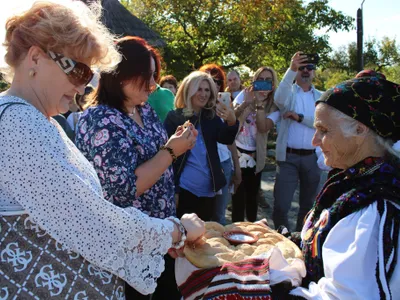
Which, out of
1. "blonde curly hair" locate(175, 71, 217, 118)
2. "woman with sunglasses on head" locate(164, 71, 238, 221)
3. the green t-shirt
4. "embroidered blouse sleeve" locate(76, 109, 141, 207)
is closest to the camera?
"embroidered blouse sleeve" locate(76, 109, 141, 207)

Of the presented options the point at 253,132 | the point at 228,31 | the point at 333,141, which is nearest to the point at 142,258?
the point at 333,141

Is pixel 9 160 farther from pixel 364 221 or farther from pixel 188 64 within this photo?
pixel 188 64

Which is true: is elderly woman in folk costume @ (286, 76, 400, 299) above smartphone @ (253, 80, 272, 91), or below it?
above

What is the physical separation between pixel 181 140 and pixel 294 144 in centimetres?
251

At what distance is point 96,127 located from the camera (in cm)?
183

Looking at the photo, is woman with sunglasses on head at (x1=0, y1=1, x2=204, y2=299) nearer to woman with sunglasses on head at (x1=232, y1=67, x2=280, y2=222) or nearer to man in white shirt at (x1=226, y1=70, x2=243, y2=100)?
woman with sunglasses on head at (x1=232, y1=67, x2=280, y2=222)

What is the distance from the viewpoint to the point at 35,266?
1148 mm

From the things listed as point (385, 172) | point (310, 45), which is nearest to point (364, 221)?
point (385, 172)

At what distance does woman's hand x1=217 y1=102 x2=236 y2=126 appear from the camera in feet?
11.4

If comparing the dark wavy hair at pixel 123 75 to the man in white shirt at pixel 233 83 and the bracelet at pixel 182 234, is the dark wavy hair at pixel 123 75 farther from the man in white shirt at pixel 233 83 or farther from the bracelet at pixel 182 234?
the man in white shirt at pixel 233 83

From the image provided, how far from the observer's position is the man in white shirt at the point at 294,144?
425cm

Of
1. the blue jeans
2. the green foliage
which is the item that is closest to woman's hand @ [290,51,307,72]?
the blue jeans

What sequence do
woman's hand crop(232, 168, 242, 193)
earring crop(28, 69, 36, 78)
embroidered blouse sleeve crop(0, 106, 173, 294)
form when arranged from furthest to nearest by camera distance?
woman's hand crop(232, 168, 242, 193)
earring crop(28, 69, 36, 78)
embroidered blouse sleeve crop(0, 106, 173, 294)

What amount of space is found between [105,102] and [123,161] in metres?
0.38
